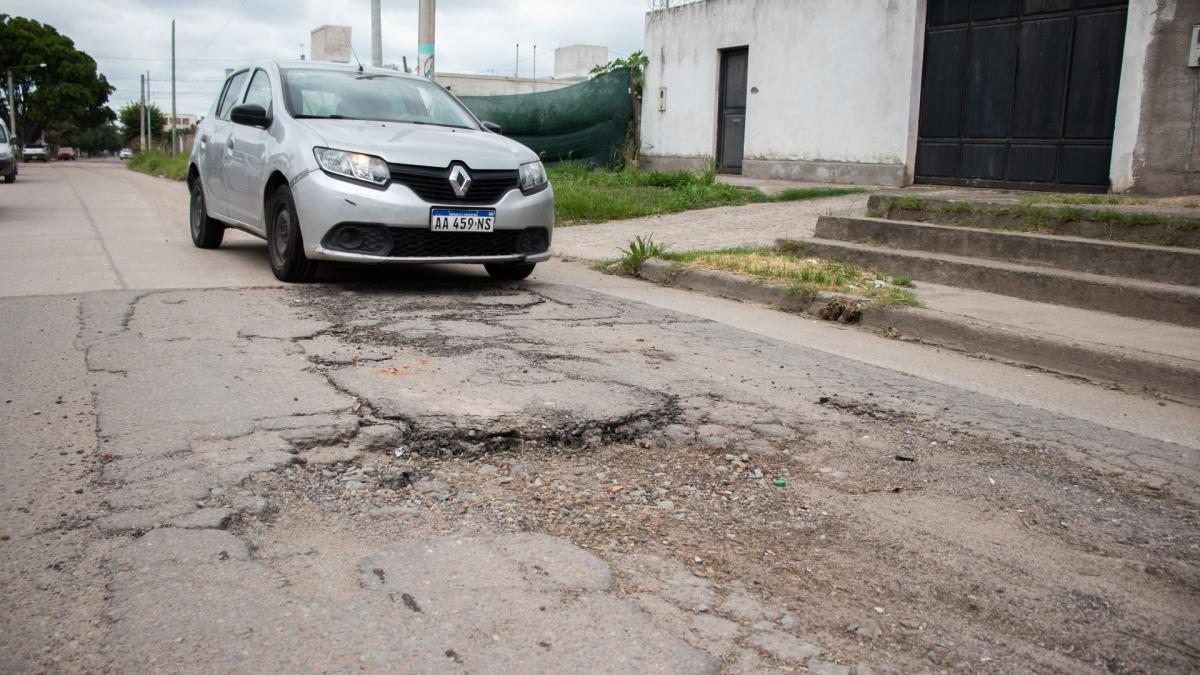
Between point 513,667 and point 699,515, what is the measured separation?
99 centimetres

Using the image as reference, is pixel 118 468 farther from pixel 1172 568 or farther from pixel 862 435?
pixel 1172 568

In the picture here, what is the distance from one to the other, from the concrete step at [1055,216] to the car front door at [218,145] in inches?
225

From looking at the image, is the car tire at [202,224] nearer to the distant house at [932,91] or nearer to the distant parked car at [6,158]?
the distant house at [932,91]

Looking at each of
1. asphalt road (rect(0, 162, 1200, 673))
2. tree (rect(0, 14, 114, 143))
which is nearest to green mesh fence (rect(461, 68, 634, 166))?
Answer: asphalt road (rect(0, 162, 1200, 673))

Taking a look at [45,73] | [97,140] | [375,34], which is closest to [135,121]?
[97,140]

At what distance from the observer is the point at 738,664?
204 centimetres

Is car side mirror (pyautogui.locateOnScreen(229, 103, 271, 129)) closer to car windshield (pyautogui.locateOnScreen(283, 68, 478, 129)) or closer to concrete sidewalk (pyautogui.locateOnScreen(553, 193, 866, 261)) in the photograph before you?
car windshield (pyautogui.locateOnScreen(283, 68, 478, 129))

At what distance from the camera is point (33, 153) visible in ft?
208

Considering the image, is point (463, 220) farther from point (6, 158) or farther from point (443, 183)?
point (6, 158)

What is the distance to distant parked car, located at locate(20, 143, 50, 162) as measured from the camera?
63469 millimetres

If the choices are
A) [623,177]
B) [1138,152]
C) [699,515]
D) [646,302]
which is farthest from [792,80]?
[699,515]

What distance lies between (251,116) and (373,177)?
1382mm

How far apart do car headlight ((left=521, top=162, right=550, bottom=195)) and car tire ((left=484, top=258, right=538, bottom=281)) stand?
65 cm

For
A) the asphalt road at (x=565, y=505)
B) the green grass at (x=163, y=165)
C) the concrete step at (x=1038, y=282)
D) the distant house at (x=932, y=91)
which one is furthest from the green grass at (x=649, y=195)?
the green grass at (x=163, y=165)
